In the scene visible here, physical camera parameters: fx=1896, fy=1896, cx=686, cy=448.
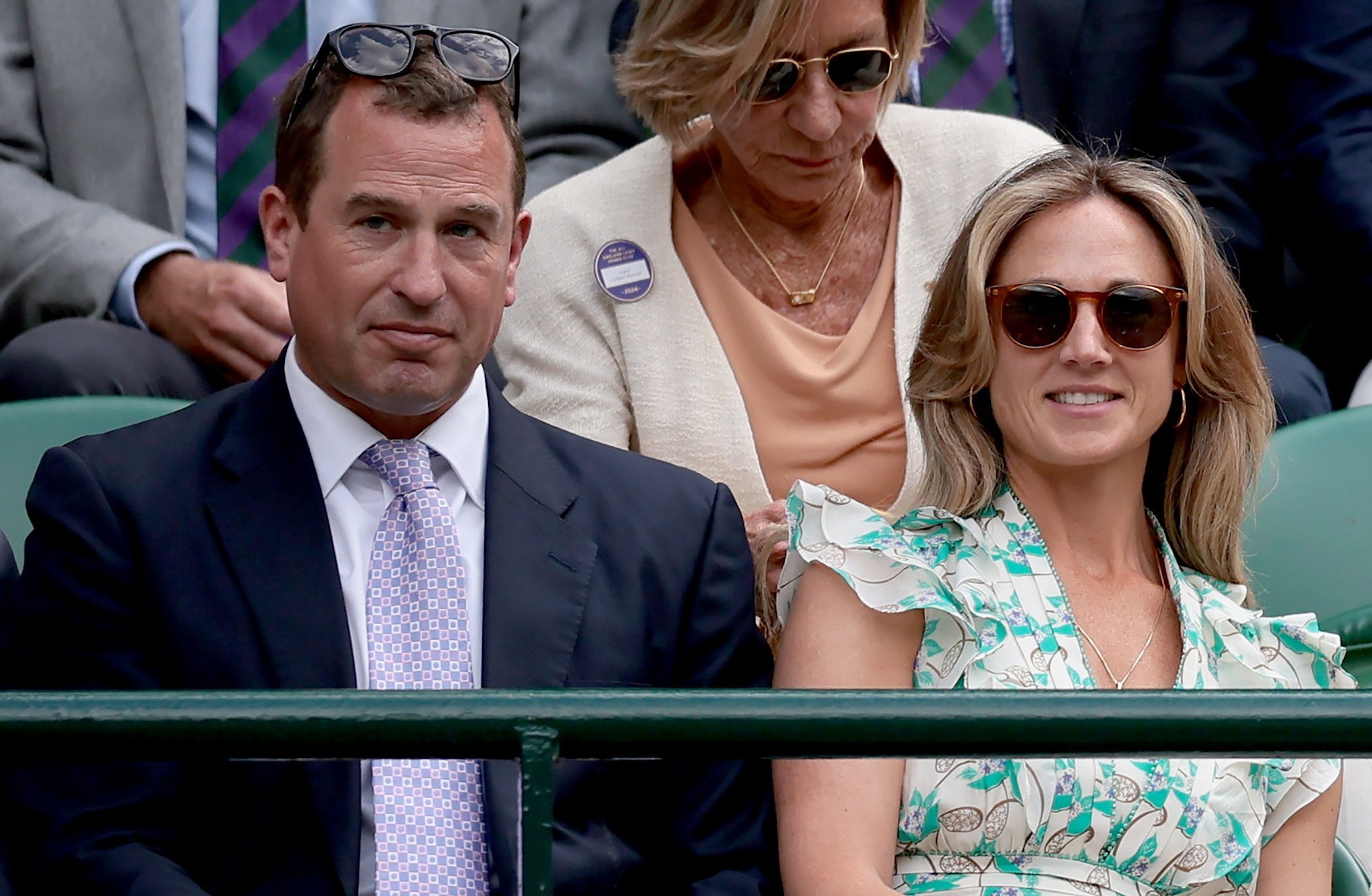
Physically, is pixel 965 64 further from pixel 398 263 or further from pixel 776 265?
pixel 398 263

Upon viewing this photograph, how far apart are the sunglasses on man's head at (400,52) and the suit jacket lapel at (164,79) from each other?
1030 millimetres

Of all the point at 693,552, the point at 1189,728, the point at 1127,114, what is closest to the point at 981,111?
the point at 1127,114

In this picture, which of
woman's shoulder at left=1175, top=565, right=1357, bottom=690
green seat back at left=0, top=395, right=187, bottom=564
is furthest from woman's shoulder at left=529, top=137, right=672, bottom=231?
woman's shoulder at left=1175, top=565, right=1357, bottom=690

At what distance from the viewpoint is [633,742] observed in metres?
1.31

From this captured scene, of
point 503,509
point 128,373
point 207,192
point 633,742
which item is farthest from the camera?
point 207,192

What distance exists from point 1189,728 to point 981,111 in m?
2.50

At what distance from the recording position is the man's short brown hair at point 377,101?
2.25 metres

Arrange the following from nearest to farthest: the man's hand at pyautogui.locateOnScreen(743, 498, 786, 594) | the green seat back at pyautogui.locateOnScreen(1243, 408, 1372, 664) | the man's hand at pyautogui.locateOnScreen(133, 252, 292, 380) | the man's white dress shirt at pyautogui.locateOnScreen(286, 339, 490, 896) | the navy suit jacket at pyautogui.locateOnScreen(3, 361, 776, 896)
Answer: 1. the navy suit jacket at pyautogui.locateOnScreen(3, 361, 776, 896)
2. the man's white dress shirt at pyautogui.locateOnScreen(286, 339, 490, 896)
3. the man's hand at pyautogui.locateOnScreen(743, 498, 786, 594)
4. the green seat back at pyautogui.locateOnScreen(1243, 408, 1372, 664)
5. the man's hand at pyautogui.locateOnScreen(133, 252, 292, 380)

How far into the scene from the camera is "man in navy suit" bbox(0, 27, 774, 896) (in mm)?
2018

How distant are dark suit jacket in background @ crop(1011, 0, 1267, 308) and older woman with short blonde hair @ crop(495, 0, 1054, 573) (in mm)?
659

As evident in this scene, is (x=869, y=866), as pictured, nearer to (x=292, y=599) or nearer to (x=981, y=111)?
(x=292, y=599)

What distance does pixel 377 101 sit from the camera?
88.4 inches

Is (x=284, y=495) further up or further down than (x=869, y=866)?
further up

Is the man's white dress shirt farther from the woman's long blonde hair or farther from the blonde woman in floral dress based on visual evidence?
the woman's long blonde hair
